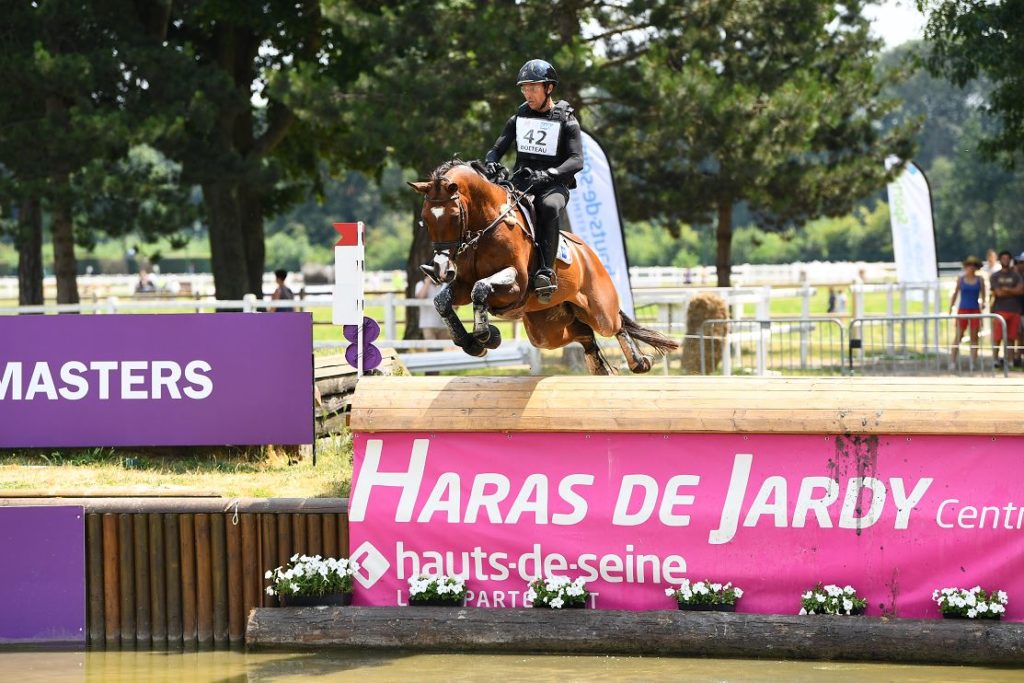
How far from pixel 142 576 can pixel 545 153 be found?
144 inches

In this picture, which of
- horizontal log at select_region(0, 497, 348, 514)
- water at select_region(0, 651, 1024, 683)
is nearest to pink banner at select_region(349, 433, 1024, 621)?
horizontal log at select_region(0, 497, 348, 514)

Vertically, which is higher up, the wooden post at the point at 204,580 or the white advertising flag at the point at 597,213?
the white advertising flag at the point at 597,213

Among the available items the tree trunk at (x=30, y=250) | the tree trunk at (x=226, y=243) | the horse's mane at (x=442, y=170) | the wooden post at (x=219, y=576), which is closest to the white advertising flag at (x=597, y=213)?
the horse's mane at (x=442, y=170)

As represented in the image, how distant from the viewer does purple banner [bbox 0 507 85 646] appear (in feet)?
27.1

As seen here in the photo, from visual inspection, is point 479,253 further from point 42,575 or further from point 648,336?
point 42,575

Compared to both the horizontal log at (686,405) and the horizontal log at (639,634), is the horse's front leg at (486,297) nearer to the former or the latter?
the horizontal log at (686,405)

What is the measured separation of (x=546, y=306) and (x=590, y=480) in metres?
1.38

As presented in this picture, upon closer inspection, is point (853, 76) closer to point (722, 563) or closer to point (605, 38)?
point (605, 38)

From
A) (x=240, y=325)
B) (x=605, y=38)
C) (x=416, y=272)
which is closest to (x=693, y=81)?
(x=605, y=38)

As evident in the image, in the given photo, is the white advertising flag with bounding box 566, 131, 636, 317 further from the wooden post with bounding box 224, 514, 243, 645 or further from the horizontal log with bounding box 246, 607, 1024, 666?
the horizontal log with bounding box 246, 607, 1024, 666

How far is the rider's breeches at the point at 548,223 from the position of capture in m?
8.49

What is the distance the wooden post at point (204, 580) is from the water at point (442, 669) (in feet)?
1.19

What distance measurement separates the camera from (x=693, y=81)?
1952 cm

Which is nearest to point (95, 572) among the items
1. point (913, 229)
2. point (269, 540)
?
point (269, 540)
